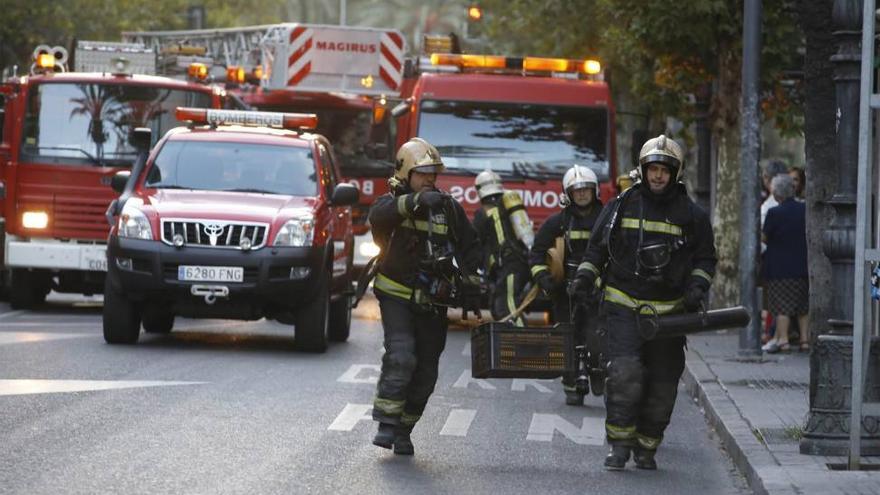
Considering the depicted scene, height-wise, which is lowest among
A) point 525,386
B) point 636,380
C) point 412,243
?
point 525,386

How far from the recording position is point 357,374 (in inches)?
625

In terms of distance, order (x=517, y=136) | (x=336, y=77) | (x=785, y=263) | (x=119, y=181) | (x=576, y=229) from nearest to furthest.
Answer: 1. (x=576, y=229)
2. (x=119, y=181)
3. (x=785, y=263)
4. (x=517, y=136)
5. (x=336, y=77)

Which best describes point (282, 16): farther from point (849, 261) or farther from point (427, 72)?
point (849, 261)

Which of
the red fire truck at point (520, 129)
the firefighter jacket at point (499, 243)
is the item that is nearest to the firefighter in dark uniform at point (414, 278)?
the firefighter jacket at point (499, 243)

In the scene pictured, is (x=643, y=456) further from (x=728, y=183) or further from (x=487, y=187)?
(x=728, y=183)

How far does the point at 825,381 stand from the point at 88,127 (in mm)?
12678

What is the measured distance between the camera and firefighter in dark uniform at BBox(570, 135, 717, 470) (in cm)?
1084

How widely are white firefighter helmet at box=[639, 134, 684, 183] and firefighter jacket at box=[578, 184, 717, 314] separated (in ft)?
0.31

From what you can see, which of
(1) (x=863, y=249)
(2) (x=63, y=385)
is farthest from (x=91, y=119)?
(1) (x=863, y=249)

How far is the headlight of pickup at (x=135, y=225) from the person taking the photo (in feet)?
56.4

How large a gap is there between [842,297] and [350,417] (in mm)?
3477

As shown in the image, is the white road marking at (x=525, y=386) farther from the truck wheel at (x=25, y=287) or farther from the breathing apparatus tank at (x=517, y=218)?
the truck wheel at (x=25, y=287)

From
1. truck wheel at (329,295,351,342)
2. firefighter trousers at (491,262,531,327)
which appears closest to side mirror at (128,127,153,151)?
truck wheel at (329,295,351,342)

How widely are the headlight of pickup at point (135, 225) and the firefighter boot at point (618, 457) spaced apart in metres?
7.15
